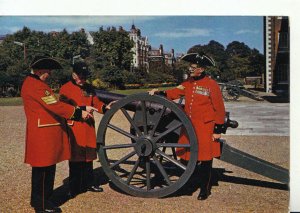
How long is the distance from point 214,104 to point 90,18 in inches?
75.9

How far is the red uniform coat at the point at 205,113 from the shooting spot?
15.7 feet

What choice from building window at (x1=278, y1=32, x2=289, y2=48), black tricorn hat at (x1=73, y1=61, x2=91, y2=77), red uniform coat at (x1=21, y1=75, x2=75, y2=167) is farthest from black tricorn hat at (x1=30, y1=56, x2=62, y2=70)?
building window at (x1=278, y1=32, x2=289, y2=48)

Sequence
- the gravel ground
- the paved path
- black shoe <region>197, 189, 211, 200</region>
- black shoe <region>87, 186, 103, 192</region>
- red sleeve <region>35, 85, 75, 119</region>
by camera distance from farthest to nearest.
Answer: the paved path
black shoe <region>87, 186, 103, 192</region>
black shoe <region>197, 189, 211, 200</region>
the gravel ground
red sleeve <region>35, 85, 75, 119</region>

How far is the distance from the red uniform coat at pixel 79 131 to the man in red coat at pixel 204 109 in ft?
2.90

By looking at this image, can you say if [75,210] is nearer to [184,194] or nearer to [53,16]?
[184,194]

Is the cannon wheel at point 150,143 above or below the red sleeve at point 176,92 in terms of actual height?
below

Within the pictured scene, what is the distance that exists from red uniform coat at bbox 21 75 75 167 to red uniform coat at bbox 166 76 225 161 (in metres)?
1.41

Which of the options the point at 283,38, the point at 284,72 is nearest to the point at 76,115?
the point at 284,72

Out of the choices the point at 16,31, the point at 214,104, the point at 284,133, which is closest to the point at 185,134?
the point at 214,104

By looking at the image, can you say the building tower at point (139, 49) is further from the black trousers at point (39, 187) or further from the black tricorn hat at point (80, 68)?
the black trousers at point (39, 187)

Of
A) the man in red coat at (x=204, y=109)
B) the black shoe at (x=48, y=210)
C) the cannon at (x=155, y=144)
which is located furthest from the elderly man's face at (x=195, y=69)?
the black shoe at (x=48, y=210)

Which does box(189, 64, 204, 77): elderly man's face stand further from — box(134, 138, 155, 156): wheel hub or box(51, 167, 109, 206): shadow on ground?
box(51, 167, 109, 206): shadow on ground

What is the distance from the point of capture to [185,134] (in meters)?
4.86

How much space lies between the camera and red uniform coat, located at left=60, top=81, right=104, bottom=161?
5027mm
